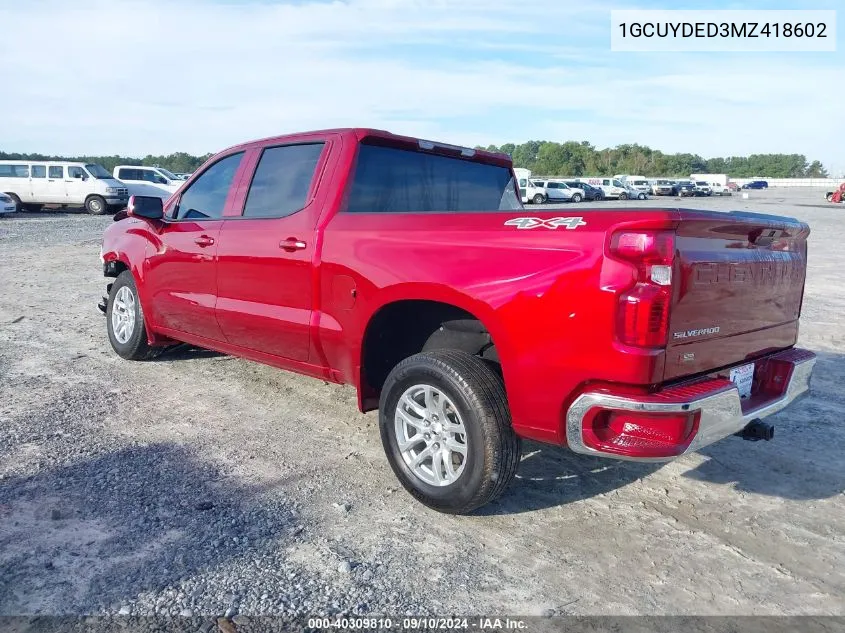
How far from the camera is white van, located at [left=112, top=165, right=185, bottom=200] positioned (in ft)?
86.9

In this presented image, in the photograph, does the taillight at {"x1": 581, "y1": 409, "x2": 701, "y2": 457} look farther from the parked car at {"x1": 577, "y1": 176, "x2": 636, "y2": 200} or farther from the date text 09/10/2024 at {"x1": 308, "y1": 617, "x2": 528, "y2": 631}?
the parked car at {"x1": 577, "y1": 176, "x2": 636, "y2": 200}

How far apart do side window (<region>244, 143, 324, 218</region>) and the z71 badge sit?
1673 mm

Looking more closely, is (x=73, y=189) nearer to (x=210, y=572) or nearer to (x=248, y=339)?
(x=248, y=339)

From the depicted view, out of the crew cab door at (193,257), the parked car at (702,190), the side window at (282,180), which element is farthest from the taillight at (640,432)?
the parked car at (702,190)

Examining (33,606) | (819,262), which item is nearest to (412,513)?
(33,606)

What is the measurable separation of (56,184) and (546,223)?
85.4 feet

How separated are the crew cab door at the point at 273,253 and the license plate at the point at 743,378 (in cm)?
233

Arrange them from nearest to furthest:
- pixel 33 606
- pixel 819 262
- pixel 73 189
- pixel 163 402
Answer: pixel 33 606 → pixel 163 402 → pixel 819 262 → pixel 73 189

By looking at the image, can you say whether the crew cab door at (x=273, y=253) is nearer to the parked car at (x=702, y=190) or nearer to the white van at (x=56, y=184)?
the white van at (x=56, y=184)

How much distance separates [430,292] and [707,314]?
4.17 feet

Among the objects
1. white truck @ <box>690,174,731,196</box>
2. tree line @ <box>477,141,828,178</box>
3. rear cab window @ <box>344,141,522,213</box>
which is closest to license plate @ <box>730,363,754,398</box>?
rear cab window @ <box>344,141,522,213</box>

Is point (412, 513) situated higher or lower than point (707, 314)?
lower

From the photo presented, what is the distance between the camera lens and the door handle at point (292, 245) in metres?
4.20

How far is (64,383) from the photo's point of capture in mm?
5480
